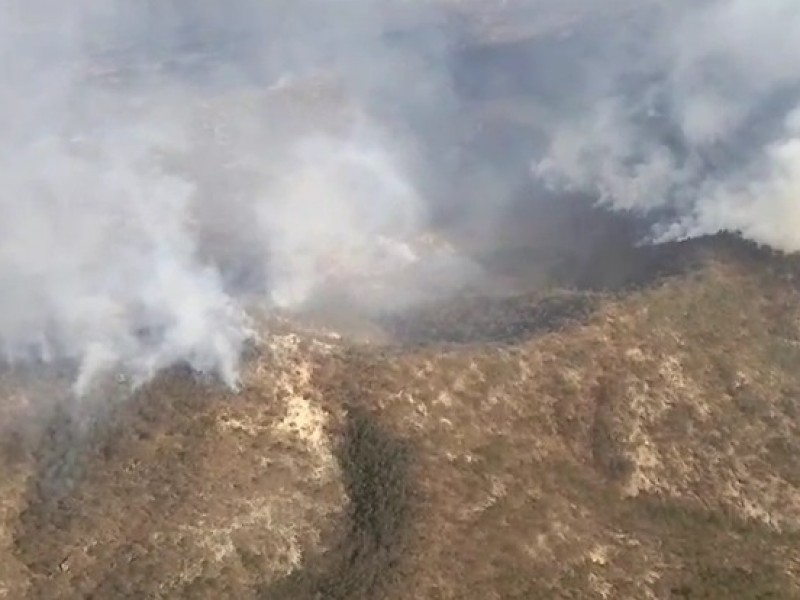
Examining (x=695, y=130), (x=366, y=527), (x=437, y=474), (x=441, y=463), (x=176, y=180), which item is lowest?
(x=366, y=527)

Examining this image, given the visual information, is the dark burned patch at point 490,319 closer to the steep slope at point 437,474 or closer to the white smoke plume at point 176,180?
the steep slope at point 437,474

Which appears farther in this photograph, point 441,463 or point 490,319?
point 490,319

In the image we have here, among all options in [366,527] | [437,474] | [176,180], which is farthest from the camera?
[176,180]

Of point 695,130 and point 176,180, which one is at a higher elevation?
point 695,130

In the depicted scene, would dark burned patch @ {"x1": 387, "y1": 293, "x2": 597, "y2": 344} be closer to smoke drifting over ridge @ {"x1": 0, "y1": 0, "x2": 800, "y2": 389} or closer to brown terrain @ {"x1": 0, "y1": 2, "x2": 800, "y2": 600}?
brown terrain @ {"x1": 0, "y1": 2, "x2": 800, "y2": 600}

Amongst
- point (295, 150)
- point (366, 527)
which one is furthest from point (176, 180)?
point (366, 527)

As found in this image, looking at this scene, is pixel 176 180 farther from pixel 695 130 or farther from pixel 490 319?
pixel 695 130

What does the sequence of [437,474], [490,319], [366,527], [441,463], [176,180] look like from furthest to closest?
[176,180]
[490,319]
[441,463]
[437,474]
[366,527]
